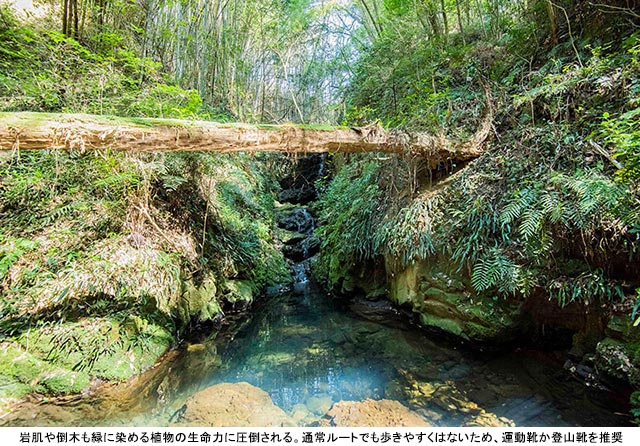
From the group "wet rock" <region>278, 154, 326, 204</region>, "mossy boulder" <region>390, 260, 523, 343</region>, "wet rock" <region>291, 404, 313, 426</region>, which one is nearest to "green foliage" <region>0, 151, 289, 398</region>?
"wet rock" <region>291, 404, 313, 426</region>

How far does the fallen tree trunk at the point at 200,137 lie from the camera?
2.69m

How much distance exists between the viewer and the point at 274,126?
376cm

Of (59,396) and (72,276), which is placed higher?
(72,276)

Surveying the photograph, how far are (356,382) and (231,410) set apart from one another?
1438 millimetres

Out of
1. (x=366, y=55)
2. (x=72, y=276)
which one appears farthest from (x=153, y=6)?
(x=72, y=276)

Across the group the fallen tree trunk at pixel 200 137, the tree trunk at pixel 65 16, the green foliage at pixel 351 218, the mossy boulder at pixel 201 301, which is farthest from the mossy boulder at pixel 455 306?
the tree trunk at pixel 65 16

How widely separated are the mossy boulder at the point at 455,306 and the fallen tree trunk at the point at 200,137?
178cm

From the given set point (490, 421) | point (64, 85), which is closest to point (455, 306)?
point (490, 421)

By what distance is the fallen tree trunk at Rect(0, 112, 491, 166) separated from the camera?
8.83 ft

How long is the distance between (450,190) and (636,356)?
257cm

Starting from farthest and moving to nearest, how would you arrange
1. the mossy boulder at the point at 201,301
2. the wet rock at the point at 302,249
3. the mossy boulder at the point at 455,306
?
the wet rock at the point at 302,249, the mossy boulder at the point at 201,301, the mossy boulder at the point at 455,306

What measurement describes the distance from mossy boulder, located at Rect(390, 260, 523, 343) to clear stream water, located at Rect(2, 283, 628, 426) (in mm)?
262

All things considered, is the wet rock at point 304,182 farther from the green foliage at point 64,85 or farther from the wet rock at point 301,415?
the wet rock at point 301,415
